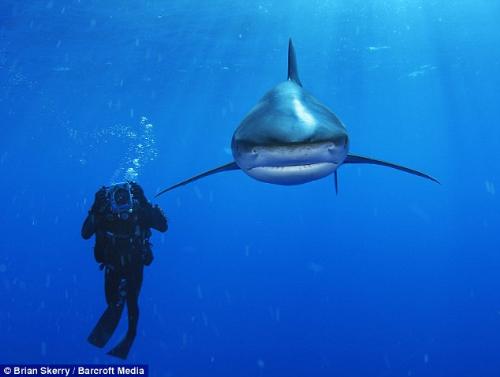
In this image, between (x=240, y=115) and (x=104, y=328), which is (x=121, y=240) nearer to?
(x=104, y=328)

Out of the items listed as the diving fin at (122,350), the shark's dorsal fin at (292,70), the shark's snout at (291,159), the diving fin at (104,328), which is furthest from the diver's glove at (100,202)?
the shark's snout at (291,159)

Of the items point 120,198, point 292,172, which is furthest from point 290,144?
point 120,198

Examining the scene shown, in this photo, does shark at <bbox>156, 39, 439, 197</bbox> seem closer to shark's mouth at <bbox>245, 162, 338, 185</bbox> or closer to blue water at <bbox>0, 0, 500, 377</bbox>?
shark's mouth at <bbox>245, 162, 338, 185</bbox>

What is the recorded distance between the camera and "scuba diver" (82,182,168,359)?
6.05 m

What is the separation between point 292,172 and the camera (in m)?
3.03

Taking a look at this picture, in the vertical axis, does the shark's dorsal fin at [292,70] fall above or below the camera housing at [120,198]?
above

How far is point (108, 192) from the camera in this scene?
238 inches

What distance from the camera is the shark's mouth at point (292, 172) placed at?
3021 mm

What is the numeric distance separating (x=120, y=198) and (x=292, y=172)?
11.9 feet

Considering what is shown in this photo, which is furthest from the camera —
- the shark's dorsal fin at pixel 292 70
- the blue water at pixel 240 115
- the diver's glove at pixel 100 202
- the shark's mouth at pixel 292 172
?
the blue water at pixel 240 115

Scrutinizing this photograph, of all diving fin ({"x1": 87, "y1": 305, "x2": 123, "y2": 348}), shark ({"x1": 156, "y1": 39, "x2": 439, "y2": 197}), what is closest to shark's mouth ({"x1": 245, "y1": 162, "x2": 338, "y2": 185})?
shark ({"x1": 156, "y1": 39, "x2": 439, "y2": 197})

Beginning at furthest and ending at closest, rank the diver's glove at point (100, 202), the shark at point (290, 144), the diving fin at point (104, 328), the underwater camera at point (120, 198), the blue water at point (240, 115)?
the blue water at point (240, 115), the diving fin at point (104, 328), the diver's glove at point (100, 202), the underwater camera at point (120, 198), the shark at point (290, 144)

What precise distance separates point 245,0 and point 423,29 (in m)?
11.8

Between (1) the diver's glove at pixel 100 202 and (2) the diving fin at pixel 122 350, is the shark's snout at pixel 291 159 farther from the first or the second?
(2) the diving fin at pixel 122 350
